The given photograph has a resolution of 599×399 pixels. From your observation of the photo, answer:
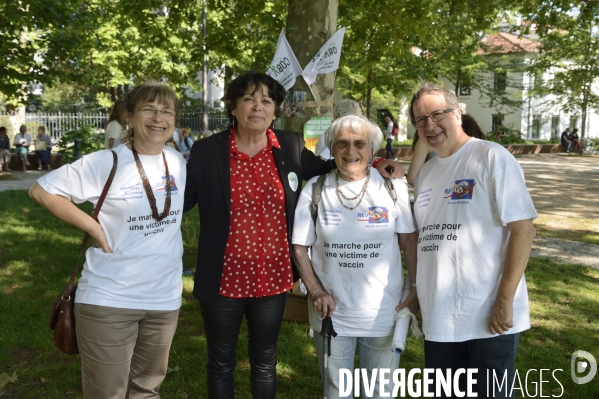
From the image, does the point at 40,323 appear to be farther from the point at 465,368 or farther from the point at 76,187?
the point at 465,368

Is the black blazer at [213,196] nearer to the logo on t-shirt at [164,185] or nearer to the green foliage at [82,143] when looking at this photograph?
the logo on t-shirt at [164,185]

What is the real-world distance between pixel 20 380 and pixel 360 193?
3.04 metres

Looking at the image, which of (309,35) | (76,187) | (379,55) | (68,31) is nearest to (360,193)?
(76,187)

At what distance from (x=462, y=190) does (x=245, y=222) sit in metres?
1.11

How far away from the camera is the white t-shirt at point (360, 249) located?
3.08m

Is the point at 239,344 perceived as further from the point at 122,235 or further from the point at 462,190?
the point at 462,190

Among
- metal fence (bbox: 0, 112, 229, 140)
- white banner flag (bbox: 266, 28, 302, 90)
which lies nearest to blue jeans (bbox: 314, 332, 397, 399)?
white banner flag (bbox: 266, 28, 302, 90)

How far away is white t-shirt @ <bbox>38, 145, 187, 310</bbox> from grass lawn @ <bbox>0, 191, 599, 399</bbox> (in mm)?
1551

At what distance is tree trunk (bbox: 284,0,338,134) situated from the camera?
6.43 meters

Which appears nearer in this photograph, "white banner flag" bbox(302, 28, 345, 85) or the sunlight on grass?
"white banner flag" bbox(302, 28, 345, 85)

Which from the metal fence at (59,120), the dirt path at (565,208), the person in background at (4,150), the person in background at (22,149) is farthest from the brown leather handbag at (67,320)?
the metal fence at (59,120)

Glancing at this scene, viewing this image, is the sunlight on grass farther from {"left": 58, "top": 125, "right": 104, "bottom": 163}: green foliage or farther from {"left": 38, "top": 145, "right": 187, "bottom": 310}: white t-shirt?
{"left": 58, "top": 125, "right": 104, "bottom": 163}: green foliage

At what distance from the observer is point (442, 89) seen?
2.95 m

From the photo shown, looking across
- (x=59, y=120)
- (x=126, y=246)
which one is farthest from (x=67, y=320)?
(x=59, y=120)
